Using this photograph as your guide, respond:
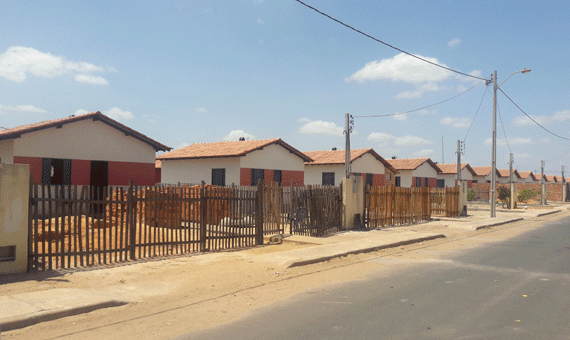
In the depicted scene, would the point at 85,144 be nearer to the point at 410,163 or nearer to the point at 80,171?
the point at 80,171

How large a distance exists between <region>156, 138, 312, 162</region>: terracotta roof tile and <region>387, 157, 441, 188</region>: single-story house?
62.5 ft

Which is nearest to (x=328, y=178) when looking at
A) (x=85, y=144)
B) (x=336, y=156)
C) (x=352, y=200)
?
(x=336, y=156)

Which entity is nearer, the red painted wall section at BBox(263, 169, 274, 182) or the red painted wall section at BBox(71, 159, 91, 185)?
the red painted wall section at BBox(71, 159, 91, 185)

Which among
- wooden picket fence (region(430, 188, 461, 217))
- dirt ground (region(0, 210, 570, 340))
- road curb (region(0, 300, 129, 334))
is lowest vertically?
dirt ground (region(0, 210, 570, 340))

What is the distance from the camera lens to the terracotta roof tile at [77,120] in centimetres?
1952

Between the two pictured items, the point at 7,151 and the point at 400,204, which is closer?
the point at 7,151

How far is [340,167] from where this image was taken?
37219mm

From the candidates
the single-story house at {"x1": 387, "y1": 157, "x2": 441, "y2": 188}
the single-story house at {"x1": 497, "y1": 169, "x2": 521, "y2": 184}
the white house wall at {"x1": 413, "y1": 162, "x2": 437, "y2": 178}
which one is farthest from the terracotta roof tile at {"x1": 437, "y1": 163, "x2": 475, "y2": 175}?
the single-story house at {"x1": 497, "y1": 169, "x2": 521, "y2": 184}

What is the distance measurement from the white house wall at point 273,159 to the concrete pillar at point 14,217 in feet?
64.2

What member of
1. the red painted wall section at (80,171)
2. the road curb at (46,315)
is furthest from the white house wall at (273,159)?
the road curb at (46,315)

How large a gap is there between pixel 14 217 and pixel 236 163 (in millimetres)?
19947

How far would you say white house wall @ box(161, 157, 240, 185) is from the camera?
28453 millimetres

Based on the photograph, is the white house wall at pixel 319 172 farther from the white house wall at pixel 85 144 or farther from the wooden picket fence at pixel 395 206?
the white house wall at pixel 85 144

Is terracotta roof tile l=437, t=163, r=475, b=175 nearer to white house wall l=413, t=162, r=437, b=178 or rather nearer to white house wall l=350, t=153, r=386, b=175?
white house wall l=413, t=162, r=437, b=178
